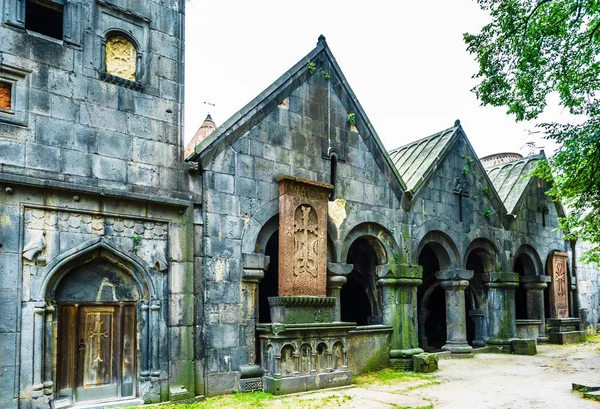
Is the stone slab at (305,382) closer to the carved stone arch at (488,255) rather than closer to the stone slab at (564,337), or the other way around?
the carved stone arch at (488,255)

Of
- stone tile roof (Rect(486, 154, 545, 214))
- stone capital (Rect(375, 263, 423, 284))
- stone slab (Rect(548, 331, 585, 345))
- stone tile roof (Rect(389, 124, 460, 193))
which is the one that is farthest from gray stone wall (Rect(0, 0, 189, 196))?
stone slab (Rect(548, 331, 585, 345))

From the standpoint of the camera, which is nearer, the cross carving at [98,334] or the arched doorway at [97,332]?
the arched doorway at [97,332]

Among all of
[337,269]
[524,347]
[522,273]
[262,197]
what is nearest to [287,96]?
[262,197]

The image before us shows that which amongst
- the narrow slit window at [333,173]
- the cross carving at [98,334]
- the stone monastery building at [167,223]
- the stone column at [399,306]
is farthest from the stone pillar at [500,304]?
the cross carving at [98,334]

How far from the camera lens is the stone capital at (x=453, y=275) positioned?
14000 mm

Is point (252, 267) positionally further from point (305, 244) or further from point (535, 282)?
point (535, 282)

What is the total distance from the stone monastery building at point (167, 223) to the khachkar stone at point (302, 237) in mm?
36

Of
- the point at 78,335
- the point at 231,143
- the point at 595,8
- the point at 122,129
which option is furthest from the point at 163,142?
the point at 595,8

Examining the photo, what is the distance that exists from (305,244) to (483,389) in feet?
14.3

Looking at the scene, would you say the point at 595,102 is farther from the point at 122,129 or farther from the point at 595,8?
the point at 122,129

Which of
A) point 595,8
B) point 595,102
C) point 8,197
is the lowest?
point 8,197

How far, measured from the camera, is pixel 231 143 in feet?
31.9

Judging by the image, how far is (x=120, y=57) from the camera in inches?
341

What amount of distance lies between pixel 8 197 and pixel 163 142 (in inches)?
104
